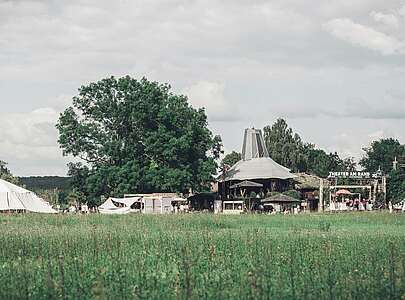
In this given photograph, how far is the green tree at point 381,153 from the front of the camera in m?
133

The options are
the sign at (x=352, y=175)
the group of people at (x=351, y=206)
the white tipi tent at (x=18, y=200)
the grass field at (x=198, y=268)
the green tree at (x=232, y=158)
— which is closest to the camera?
the grass field at (x=198, y=268)

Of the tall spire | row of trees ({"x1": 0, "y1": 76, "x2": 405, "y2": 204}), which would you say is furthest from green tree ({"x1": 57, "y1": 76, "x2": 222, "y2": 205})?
the tall spire

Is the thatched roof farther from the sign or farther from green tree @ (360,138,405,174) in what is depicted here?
green tree @ (360,138,405,174)

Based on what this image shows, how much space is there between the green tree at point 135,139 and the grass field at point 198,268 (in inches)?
1742

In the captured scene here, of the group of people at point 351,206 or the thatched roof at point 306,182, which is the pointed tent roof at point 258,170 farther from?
the group of people at point 351,206

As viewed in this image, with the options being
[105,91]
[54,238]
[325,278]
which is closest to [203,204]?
[105,91]

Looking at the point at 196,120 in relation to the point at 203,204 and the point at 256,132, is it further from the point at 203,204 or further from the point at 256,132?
the point at 256,132

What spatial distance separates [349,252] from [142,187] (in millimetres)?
52896

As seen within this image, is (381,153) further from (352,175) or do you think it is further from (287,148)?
(352,175)

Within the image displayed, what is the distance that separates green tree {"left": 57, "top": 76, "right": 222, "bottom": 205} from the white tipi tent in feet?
24.7

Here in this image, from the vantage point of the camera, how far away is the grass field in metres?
12.4

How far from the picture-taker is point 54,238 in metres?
24.5

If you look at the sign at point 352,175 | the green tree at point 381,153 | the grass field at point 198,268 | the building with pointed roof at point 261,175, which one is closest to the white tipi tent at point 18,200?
the building with pointed roof at point 261,175

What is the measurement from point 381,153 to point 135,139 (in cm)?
7145
